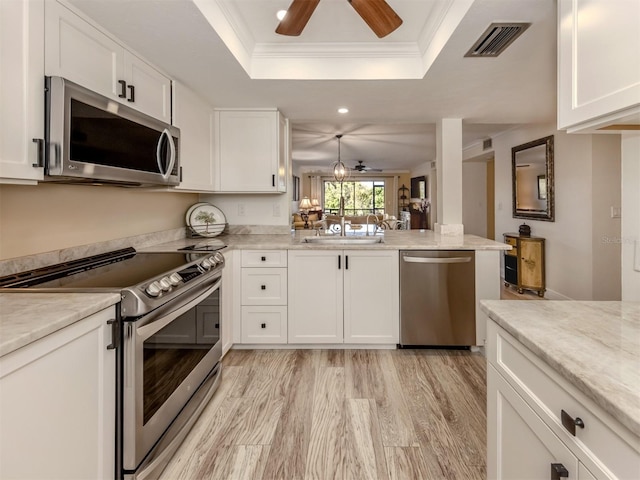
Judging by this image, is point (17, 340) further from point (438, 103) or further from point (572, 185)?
point (572, 185)

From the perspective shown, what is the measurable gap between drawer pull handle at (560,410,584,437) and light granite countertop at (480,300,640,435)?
7 centimetres

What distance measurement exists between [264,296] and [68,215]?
60.1 inches

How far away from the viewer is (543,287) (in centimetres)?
467

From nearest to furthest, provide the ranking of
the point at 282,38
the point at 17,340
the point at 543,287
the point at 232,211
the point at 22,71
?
the point at 17,340
the point at 22,71
the point at 282,38
the point at 232,211
the point at 543,287

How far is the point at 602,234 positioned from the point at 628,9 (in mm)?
3594

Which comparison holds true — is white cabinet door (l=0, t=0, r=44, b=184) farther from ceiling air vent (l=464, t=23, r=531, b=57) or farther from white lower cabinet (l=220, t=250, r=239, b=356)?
ceiling air vent (l=464, t=23, r=531, b=57)

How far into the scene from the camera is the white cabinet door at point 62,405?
0.97 m

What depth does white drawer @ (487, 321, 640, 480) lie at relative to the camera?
649mm

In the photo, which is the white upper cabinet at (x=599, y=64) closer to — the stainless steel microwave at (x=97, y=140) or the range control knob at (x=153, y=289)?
the range control knob at (x=153, y=289)

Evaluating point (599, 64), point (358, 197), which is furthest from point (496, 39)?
point (358, 197)

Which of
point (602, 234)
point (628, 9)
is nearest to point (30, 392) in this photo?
point (628, 9)

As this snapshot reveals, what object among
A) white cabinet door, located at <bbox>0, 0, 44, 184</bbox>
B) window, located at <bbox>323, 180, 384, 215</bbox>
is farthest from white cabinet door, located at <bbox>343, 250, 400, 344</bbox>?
window, located at <bbox>323, 180, 384, 215</bbox>

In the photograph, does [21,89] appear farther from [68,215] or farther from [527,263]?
[527,263]

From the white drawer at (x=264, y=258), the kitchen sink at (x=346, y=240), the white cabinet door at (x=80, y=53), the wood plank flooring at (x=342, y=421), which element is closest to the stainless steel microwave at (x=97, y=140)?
the white cabinet door at (x=80, y=53)
